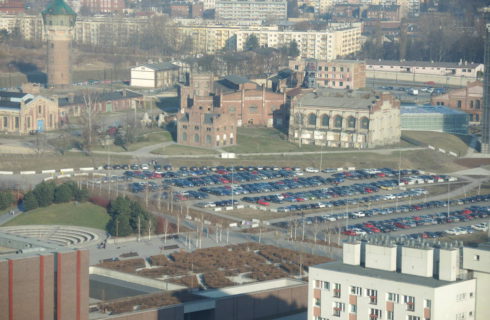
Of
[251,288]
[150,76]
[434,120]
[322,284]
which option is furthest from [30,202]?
[150,76]

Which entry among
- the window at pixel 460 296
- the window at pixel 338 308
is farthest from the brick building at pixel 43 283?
the window at pixel 460 296

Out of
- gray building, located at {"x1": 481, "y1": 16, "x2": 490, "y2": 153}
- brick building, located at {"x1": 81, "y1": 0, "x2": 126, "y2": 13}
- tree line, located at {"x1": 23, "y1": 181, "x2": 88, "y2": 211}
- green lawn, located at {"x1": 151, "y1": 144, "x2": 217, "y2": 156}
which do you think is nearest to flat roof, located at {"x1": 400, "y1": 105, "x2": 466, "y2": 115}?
gray building, located at {"x1": 481, "y1": 16, "x2": 490, "y2": 153}

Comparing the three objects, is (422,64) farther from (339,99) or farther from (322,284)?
(322,284)

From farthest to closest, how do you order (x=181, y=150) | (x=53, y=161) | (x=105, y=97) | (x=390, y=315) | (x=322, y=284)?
(x=105, y=97)
(x=181, y=150)
(x=53, y=161)
(x=322, y=284)
(x=390, y=315)

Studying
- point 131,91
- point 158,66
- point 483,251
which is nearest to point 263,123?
point 131,91

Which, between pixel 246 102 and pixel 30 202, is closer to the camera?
pixel 30 202

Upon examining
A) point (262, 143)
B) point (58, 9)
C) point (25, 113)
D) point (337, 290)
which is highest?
point (58, 9)

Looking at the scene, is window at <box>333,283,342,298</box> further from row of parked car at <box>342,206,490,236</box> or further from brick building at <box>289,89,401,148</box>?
brick building at <box>289,89,401,148</box>
